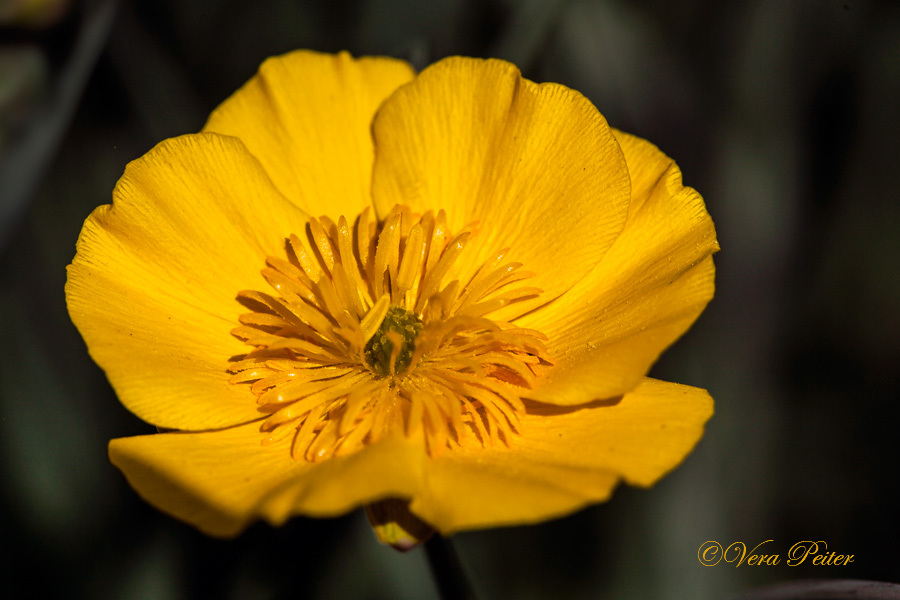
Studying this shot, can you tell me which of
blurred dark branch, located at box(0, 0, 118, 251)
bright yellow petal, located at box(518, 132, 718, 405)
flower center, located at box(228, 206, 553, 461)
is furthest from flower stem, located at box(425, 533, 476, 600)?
blurred dark branch, located at box(0, 0, 118, 251)

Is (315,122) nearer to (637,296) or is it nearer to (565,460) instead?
→ (637,296)

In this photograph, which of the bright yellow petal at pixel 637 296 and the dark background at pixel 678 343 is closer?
the bright yellow petal at pixel 637 296

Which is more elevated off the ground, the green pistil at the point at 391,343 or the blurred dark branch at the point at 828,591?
the green pistil at the point at 391,343

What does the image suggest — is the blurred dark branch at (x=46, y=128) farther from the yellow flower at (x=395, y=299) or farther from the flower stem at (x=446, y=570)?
the flower stem at (x=446, y=570)

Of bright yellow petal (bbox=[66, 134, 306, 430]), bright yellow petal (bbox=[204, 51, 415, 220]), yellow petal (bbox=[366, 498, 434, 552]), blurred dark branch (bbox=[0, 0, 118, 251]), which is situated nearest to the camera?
yellow petal (bbox=[366, 498, 434, 552])

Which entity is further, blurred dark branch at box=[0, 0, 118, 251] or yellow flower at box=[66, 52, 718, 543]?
blurred dark branch at box=[0, 0, 118, 251]

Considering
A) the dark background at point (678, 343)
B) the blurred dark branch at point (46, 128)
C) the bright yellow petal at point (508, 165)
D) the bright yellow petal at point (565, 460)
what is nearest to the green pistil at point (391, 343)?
the bright yellow petal at point (508, 165)

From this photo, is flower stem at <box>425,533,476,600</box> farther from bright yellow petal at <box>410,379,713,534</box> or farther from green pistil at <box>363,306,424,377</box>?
green pistil at <box>363,306,424,377</box>

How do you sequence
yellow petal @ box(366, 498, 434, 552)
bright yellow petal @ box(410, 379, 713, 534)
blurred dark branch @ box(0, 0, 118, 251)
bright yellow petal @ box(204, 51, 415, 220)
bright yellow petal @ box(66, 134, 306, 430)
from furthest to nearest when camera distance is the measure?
1. bright yellow petal @ box(204, 51, 415, 220)
2. blurred dark branch @ box(0, 0, 118, 251)
3. bright yellow petal @ box(66, 134, 306, 430)
4. yellow petal @ box(366, 498, 434, 552)
5. bright yellow petal @ box(410, 379, 713, 534)
